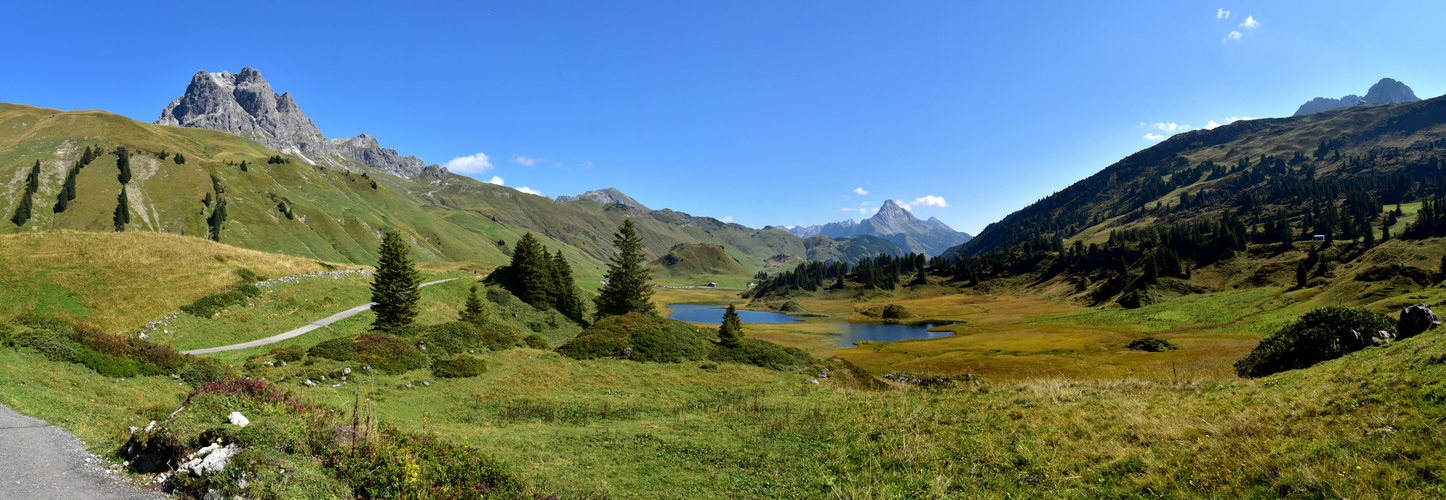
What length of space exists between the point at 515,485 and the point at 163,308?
48149 mm

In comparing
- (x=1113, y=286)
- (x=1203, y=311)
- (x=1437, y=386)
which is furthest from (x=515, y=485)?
(x=1113, y=286)

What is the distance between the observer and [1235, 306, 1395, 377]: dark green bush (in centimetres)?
2442

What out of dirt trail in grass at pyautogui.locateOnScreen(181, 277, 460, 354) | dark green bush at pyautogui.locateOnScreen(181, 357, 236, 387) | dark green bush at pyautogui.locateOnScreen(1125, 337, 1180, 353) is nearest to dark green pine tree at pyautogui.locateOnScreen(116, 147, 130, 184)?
dirt trail in grass at pyautogui.locateOnScreen(181, 277, 460, 354)

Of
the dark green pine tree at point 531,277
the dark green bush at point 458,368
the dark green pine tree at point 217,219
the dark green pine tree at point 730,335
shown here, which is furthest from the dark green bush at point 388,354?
the dark green pine tree at point 217,219

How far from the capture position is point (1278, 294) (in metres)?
75.6

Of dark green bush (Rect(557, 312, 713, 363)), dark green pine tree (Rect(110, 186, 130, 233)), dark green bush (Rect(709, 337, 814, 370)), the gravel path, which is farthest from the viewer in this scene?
dark green pine tree (Rect(110, 186, 130, 233))

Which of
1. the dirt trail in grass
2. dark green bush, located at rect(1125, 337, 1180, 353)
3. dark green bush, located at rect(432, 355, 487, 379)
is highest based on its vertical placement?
the dirt trail in grass

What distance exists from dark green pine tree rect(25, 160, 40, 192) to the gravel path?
22222 cm

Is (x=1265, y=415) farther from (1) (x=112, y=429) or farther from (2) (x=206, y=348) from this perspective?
(2) (x=206, y=348)

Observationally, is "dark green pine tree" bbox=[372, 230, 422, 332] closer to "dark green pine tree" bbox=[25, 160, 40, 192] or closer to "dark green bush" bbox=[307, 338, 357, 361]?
"dark green bush" bbox=[307, 338, 357, 361]

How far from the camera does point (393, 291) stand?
146 ft

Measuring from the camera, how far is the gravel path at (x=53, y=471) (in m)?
9.37

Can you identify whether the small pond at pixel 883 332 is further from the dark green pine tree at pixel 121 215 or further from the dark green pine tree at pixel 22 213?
the dark green pine tree at pixel 22 213

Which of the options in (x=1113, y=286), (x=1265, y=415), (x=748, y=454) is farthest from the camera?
(x=1113, y=286)
